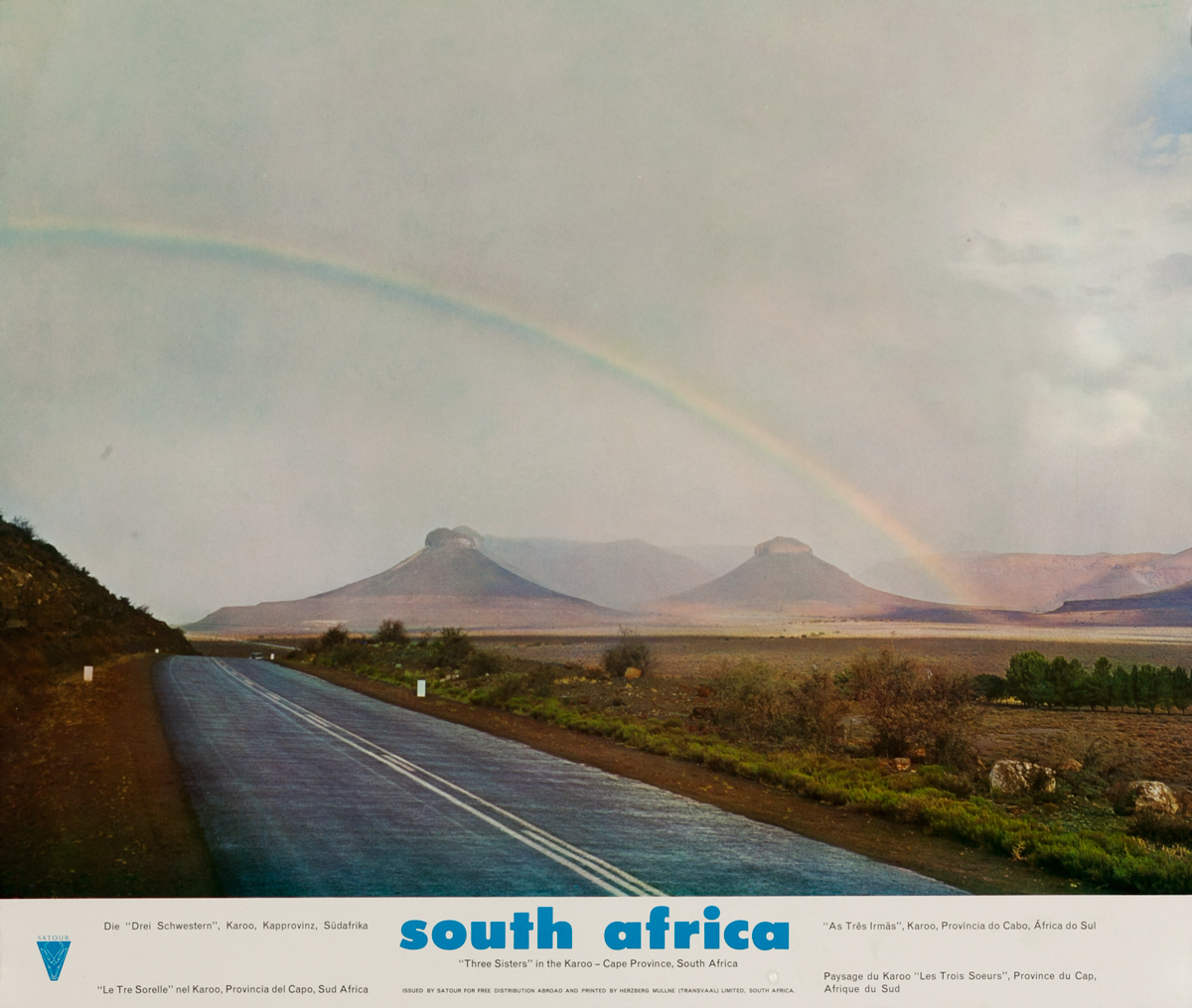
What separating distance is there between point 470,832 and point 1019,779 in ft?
25.5

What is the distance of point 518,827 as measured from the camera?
26.5 ft

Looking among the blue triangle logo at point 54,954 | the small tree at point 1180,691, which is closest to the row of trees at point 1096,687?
the small tree at point 1180,691


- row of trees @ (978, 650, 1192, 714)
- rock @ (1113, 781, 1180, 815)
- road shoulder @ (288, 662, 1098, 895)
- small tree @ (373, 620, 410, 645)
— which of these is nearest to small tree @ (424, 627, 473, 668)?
small tree @ (373, 620, 410, 645)

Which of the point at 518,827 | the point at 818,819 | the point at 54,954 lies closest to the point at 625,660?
the point at 818,819

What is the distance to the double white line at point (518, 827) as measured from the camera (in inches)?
267

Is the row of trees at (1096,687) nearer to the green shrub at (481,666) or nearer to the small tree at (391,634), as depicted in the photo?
the green shrub at (481,666)

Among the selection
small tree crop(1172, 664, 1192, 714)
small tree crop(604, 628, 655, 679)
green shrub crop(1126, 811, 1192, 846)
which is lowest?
small tree crop(1172, 664, 1192, 714)

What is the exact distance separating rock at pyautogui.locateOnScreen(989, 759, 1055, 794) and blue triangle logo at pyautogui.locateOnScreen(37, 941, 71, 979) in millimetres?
10491

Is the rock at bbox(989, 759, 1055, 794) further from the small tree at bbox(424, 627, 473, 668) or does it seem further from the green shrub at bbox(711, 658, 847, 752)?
the small tree at bbox(424, 627, 473, 668)

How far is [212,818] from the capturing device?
26.7 feet

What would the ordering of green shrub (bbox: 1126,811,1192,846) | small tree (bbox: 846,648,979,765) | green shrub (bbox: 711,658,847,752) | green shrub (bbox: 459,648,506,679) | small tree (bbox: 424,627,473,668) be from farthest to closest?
small tree (bbox: 424,627,473,668) → green shrub (bbox: 459,648,506,679) → green shrub (bbox: 711,658,847,752) → small tree (bbox: 846,648,979,765) → green shrub (bbox: 1126,811,1192,846)

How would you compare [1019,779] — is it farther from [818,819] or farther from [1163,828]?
[818,819]

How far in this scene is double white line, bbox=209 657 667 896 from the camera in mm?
6785

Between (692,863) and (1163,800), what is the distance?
6580mm
